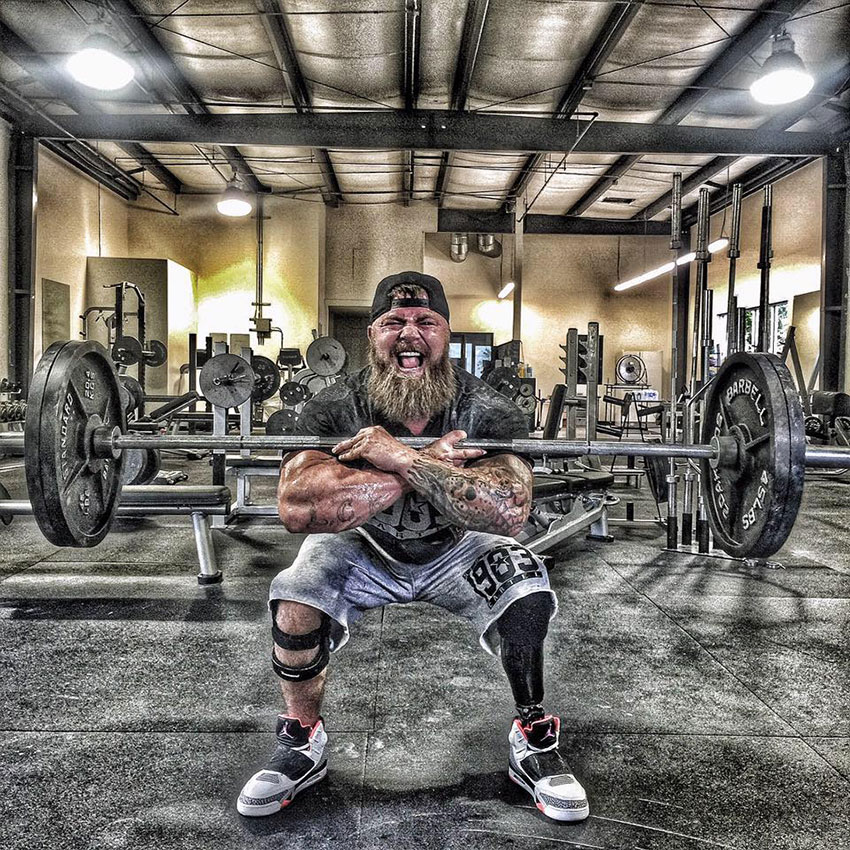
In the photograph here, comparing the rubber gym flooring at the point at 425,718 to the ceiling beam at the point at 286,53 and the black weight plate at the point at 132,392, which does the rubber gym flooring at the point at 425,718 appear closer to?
the black weight plate at the point at 132,392

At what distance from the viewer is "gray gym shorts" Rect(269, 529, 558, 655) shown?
1.36 meters

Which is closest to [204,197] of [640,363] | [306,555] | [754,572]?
[640,363]

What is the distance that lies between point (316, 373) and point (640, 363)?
610 cm

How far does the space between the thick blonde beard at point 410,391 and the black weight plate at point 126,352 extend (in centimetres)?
466

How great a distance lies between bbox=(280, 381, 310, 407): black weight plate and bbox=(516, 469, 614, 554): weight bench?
2801 mm

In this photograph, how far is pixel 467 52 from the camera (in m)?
5.49

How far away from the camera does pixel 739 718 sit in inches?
66.1

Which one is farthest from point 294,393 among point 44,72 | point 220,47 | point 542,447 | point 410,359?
point 542,447

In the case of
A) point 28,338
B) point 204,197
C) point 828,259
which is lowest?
point 28,338

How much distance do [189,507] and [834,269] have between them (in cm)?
623

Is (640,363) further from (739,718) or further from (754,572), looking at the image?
(739,718)

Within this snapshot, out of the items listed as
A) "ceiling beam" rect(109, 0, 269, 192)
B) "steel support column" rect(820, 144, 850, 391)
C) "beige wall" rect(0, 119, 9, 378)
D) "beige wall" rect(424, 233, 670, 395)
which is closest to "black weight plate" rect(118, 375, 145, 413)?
"ceiling beam" rect(109, 0, 269, 192)

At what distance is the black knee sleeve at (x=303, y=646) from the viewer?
1345mm

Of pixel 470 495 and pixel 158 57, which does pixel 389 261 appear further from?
pixel 470 495
